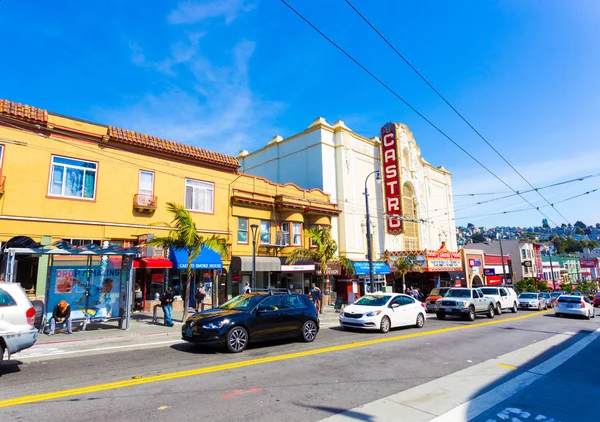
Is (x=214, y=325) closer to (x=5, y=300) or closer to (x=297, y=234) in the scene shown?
(x=5, y=300)

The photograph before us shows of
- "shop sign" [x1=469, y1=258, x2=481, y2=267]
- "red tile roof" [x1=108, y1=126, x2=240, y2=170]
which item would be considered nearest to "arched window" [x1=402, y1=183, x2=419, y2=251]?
"shop sign" [x1=469, y1=258, x2=481, y2=267]

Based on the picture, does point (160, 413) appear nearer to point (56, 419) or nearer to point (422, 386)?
point (56, 419)

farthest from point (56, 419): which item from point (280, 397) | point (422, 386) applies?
point (422, 386)

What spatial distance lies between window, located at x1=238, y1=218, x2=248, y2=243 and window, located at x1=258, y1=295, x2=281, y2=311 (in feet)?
40.1

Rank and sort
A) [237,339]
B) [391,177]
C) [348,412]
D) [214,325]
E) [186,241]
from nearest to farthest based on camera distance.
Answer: [348,412]
[214,325]
[237,339]
[186,241]
[391,177]

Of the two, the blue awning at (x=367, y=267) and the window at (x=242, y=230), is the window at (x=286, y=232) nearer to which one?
the window at (x=242, y=230)

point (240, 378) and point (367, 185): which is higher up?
point (367, 185)

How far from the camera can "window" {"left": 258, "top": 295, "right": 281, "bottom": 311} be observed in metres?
10.3

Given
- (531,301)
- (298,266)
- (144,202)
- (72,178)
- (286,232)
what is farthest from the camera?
(531,301)

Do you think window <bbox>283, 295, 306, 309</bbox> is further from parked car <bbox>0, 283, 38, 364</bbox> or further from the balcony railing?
the balcony railing

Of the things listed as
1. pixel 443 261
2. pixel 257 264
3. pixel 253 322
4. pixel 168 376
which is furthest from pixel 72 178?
pixel 443 261

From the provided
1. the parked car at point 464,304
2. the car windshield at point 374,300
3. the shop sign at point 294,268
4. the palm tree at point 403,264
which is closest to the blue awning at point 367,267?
the palm tree at point 403,264

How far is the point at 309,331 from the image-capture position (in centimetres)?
1118

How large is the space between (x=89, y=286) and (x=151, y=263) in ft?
12.5
